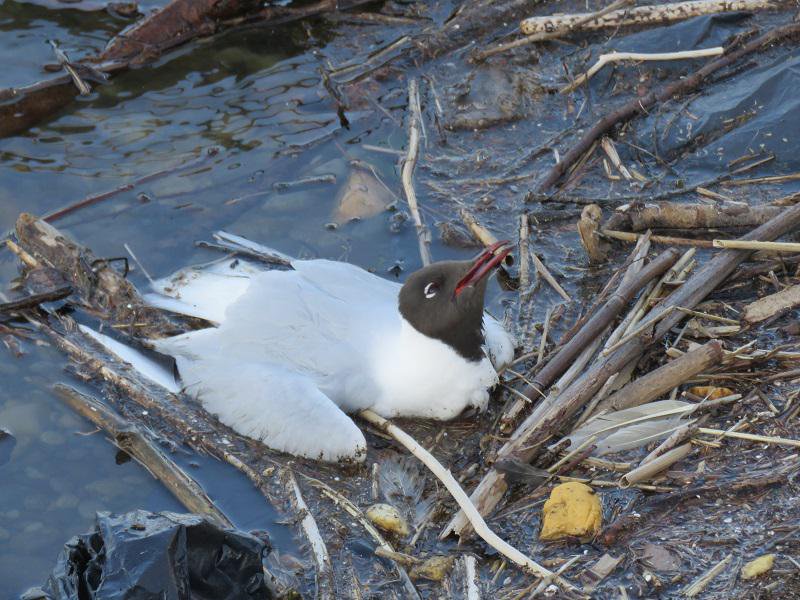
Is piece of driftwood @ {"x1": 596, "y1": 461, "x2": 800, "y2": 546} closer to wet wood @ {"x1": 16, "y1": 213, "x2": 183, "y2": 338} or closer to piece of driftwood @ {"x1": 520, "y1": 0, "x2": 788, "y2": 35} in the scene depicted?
wet wood @ {"x1": 16, "y1": 213, "x2": 183, "y2": 338}

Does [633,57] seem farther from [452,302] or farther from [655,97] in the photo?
[452,302]

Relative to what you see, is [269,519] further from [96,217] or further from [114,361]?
[96,217]

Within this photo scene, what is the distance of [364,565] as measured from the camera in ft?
14.1

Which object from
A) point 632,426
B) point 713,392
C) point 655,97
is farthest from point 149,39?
point 713,392

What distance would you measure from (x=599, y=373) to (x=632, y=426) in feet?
0.98

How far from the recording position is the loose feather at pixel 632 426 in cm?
449

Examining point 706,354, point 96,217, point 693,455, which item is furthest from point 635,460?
point 96,217

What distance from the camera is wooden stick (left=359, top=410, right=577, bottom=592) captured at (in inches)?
157

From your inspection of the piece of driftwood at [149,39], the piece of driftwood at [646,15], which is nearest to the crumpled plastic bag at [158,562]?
the piece of driftwood at [149,39]

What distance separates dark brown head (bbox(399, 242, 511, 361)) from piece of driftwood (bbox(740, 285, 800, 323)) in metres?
1.18

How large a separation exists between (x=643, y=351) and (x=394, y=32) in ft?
12.9

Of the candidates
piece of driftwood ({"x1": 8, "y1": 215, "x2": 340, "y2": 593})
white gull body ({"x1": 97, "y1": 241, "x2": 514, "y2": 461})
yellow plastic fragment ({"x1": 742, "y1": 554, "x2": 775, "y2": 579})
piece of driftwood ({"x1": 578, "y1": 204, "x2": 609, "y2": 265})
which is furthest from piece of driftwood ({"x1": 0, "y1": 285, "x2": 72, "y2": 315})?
yellow plastic fragment ({"x1": 742, "y1": 554, "x2": 775, "y2": 579})

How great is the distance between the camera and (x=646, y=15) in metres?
7.31

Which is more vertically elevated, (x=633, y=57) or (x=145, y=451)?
(x=633, y=57)
